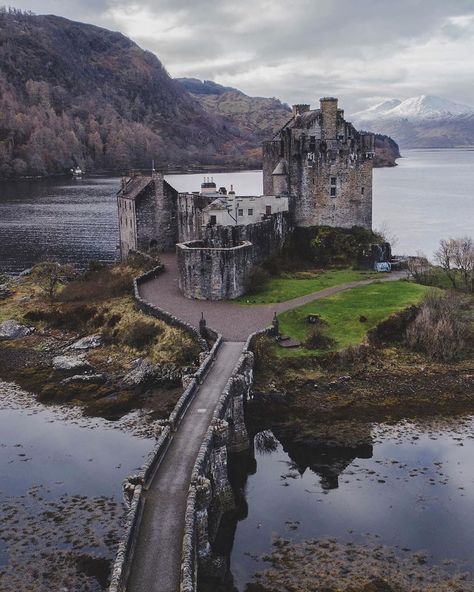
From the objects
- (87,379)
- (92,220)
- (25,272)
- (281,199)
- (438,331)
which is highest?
(281,199)

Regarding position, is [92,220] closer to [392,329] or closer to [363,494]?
[392,329]

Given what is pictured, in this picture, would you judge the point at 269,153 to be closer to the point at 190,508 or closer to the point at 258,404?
the point at 258,404

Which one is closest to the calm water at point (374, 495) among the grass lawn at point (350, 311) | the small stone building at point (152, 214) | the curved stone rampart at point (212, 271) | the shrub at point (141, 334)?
the grass lawn at point (350, 311)

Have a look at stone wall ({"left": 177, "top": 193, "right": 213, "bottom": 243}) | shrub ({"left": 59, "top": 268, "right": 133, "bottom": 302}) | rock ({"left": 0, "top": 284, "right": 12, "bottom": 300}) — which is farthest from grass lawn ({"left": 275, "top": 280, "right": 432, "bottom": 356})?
rock ({"left": 0, "top": 284, "right": 12, "bottom": 300})

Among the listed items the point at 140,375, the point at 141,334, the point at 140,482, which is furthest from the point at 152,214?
the point at 140,482

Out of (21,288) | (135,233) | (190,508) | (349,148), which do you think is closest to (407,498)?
(190,508)

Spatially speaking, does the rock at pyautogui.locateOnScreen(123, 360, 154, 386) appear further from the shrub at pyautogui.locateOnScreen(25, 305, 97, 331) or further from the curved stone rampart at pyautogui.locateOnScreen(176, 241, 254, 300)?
the shrub at pyautogui.locateOnScreen(25, 305, 97, 331)
